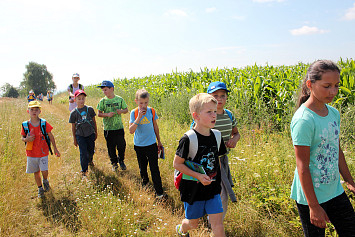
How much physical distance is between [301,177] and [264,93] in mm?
6257

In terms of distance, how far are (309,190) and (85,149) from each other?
4456 millimetres

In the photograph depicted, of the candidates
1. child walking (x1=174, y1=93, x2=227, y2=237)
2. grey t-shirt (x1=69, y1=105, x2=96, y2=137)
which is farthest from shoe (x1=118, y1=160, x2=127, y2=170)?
child walking (x1=174, y1=93, x2=227, y2=237)

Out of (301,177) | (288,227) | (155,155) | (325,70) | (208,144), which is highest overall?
(325,70)

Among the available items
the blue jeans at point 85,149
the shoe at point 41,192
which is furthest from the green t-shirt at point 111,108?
the shoe at point 41,192

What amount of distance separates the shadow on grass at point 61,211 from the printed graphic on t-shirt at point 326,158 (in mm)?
2975

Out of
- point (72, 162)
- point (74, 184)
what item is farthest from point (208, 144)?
point (72, 162)

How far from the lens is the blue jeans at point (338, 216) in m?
2.11

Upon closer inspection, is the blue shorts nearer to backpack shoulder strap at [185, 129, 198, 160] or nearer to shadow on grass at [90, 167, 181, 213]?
backpack shoulder strap at [185, 129, 198, 160]

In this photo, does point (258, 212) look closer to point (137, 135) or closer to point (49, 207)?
point (137, 135)

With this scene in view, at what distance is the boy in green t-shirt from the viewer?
18.5 feet

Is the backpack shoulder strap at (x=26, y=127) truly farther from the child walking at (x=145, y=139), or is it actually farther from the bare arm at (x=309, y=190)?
the bare arm at (x=309, y=190)

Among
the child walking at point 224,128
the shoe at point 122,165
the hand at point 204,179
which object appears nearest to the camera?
the hand at point 204,179

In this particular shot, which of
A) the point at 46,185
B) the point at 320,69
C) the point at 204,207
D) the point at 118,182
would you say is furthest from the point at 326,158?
the point at 46,185

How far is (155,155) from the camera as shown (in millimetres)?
4527
